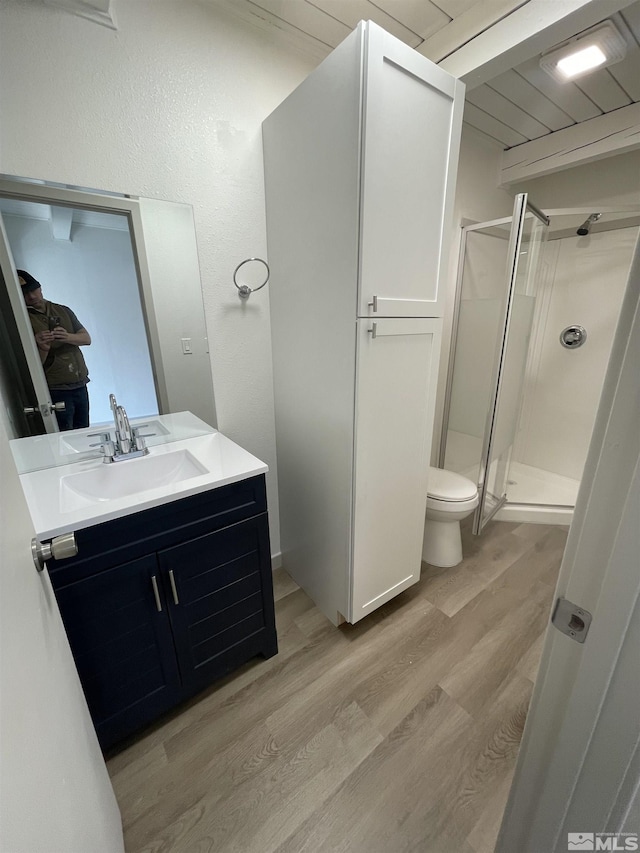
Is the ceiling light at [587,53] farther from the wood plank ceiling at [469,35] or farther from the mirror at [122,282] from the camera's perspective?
the mirror at [122,282]

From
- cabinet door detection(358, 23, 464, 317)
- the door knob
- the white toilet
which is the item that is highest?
cabinet door detection(358, 23, 464, 317)

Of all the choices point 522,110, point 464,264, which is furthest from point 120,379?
point 522,110

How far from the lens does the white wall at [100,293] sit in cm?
112

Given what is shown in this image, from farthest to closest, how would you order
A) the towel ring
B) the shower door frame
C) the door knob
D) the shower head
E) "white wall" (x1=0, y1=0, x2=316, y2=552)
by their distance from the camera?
the shower head < the shower door frame < the towel ring < "white wall" (x1=0, y1=0, x2=316, y2=552) < the door knob

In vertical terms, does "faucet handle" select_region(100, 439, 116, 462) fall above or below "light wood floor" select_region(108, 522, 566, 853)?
above

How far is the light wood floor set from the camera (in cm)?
97

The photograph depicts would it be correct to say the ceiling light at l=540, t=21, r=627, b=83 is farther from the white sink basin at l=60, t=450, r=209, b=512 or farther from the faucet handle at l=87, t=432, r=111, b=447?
the faucet handle at l=87, t=432, r=111, b=447

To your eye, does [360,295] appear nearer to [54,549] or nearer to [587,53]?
[54,549]

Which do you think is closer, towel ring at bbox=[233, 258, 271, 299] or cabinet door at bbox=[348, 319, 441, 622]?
cabinet door at bbox=[348, 319, 441, 622]

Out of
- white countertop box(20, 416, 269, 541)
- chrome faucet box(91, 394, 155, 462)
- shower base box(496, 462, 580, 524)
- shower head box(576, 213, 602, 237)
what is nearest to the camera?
white countertop box(20, 416, 269, 541)

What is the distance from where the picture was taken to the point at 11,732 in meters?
0.39

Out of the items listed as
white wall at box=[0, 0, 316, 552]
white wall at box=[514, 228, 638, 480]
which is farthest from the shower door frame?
white wall at box=[0, 0, 316, 552]

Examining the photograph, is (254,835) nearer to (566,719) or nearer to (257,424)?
Answer: (566,719)

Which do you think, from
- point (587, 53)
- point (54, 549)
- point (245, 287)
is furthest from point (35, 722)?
point (587, 53)
